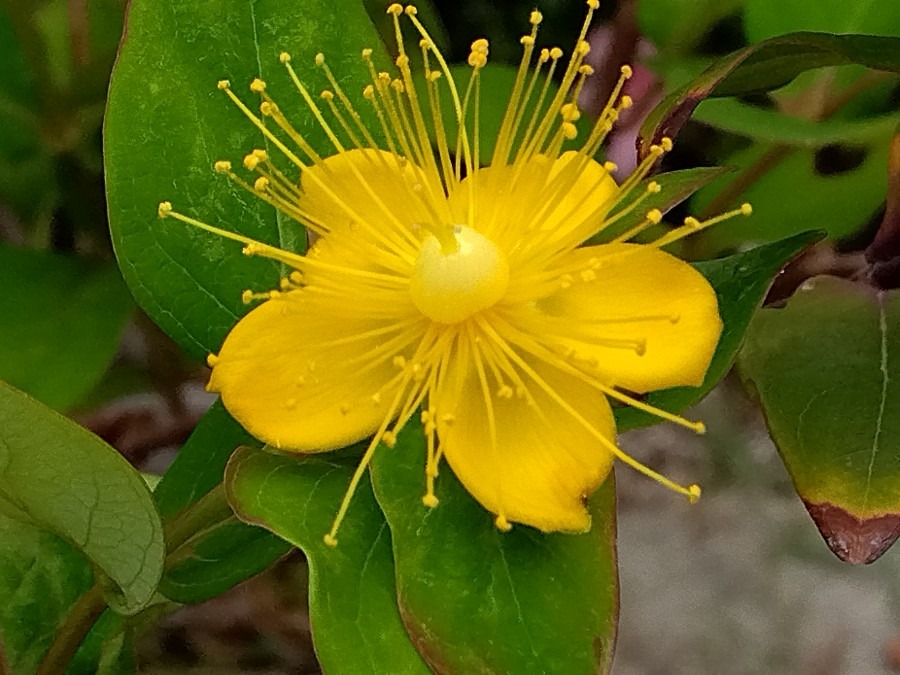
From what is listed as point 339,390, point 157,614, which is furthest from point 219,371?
point 157,614

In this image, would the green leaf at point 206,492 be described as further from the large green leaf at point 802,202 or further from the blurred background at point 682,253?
the large green leaf at point 802,202

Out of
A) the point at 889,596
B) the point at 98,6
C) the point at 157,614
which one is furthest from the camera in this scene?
the point at 889,596

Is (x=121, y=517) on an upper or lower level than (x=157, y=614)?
upper

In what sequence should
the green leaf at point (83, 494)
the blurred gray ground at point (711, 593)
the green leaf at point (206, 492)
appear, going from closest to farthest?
the green leaf at point (83, 494) → the green leaf at point (206, 492) → the blurred gray ground at point (711, 593)

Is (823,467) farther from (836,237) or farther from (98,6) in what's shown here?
(98,6)

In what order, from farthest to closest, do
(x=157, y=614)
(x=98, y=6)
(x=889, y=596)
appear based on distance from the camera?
(x=889, y=596) → (x=98, y=6) → (x=157, y=614)

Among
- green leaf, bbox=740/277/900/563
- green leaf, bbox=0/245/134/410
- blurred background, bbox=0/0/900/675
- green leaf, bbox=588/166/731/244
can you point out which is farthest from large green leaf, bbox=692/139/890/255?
green leaf, bbox=0/245/134/410

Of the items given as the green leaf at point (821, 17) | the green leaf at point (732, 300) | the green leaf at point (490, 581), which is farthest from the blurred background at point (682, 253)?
the green leaf at point (490, 581)
